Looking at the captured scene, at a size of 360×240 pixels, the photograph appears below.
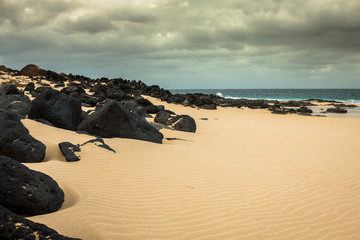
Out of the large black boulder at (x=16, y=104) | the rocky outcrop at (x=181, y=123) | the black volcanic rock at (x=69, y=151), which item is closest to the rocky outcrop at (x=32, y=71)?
the large black boulder at (x=16, y=104)

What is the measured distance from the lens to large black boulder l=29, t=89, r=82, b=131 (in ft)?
28.5

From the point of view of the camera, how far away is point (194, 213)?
3854 millimetres

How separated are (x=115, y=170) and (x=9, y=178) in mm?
2640

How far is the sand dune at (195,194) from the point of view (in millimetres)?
3334

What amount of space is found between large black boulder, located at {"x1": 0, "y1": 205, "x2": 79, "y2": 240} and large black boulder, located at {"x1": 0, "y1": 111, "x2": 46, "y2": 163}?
312 centimetres

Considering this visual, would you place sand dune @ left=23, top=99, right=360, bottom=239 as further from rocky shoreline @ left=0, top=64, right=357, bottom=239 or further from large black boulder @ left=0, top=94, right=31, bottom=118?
large black boulder @ left=0, top=94, right=31, bottom=118

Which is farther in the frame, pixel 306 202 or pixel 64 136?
pixel 64 136

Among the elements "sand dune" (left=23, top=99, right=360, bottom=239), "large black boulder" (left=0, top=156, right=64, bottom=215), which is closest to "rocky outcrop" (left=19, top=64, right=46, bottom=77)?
"sand dune" (left=23, top=99, right=360, bottom=239)

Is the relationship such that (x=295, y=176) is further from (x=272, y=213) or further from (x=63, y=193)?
(x=63, y=193)

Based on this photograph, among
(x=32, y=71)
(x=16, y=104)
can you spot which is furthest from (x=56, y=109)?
(x=32, y=71)

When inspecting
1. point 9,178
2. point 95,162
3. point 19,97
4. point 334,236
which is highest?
point 19,97

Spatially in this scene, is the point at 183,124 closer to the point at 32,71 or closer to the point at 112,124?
the point at 112,124

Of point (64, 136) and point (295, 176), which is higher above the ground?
point (64, 136)

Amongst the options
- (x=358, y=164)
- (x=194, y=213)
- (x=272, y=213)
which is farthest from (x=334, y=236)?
(x=358, y=164)
